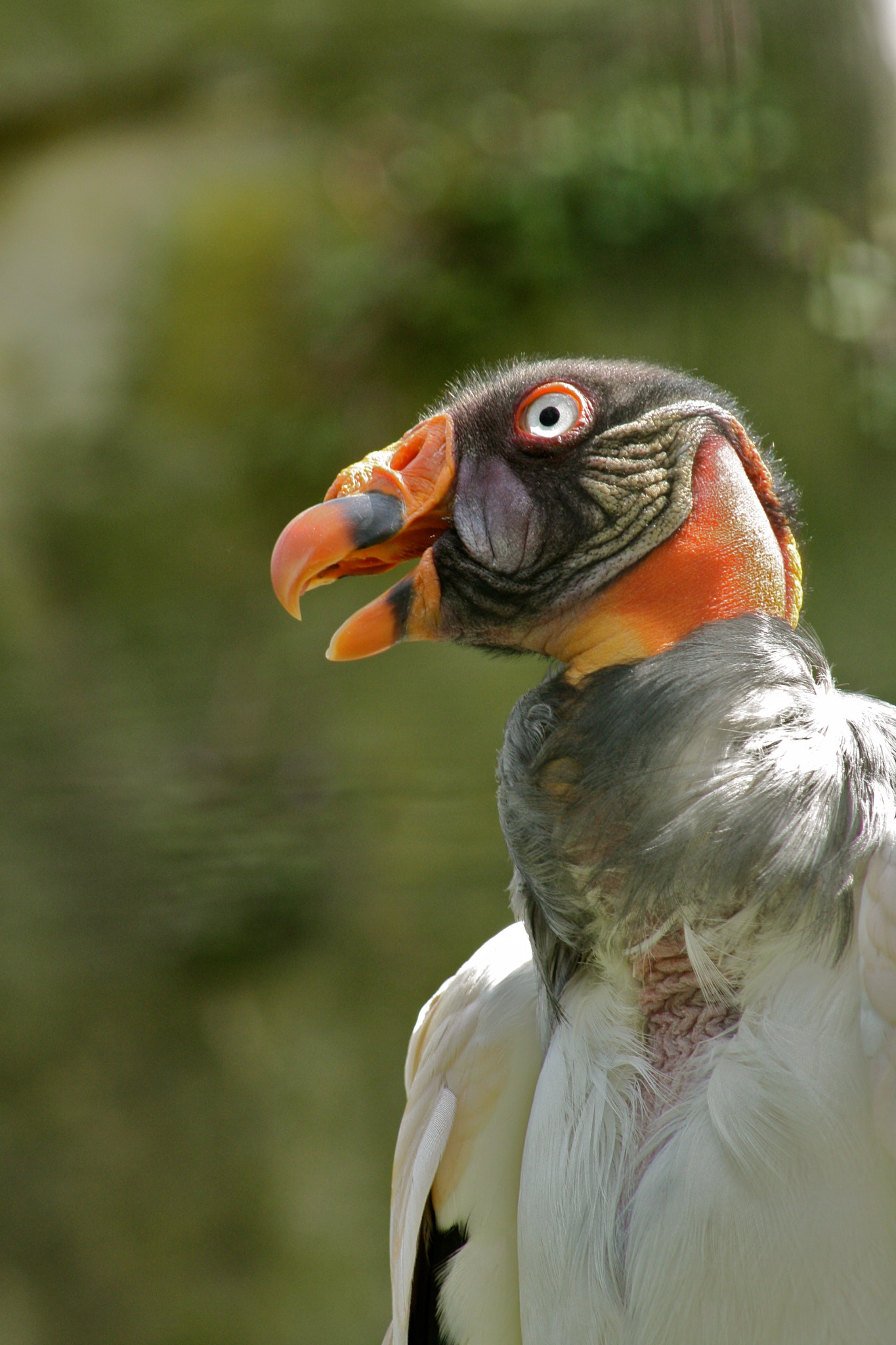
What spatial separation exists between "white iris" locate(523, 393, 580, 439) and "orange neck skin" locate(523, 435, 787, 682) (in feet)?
0.60

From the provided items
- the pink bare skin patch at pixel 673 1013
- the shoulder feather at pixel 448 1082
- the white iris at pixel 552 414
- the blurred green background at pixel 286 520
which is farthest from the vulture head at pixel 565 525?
the blurred green background at pixel 286 520

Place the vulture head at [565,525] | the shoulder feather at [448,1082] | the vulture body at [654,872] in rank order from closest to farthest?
1. the vulture body at [654,872]
2. the vulture head at [565,525]
3. the shoulder feather at [448,1082]

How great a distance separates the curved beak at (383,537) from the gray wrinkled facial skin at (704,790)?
9.6 inches

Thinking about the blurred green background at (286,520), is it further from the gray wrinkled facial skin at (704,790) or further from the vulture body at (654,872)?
the gray wrinkled facial skin at (704,790)

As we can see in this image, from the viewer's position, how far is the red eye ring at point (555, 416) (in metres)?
1.72

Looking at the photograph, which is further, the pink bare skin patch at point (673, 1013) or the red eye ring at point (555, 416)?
the red eye ring at point (555, 416)

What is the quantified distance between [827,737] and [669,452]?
0.45 metres

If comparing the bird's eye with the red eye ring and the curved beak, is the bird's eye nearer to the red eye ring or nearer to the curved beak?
the red eye ring

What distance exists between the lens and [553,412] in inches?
68.2

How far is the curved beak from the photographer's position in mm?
1661

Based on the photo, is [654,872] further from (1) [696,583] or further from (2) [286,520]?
(2) [286,520]

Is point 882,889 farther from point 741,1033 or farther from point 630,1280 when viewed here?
point 630,1280

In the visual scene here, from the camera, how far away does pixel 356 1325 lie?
480cm

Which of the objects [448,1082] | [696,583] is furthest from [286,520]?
[696,583]
